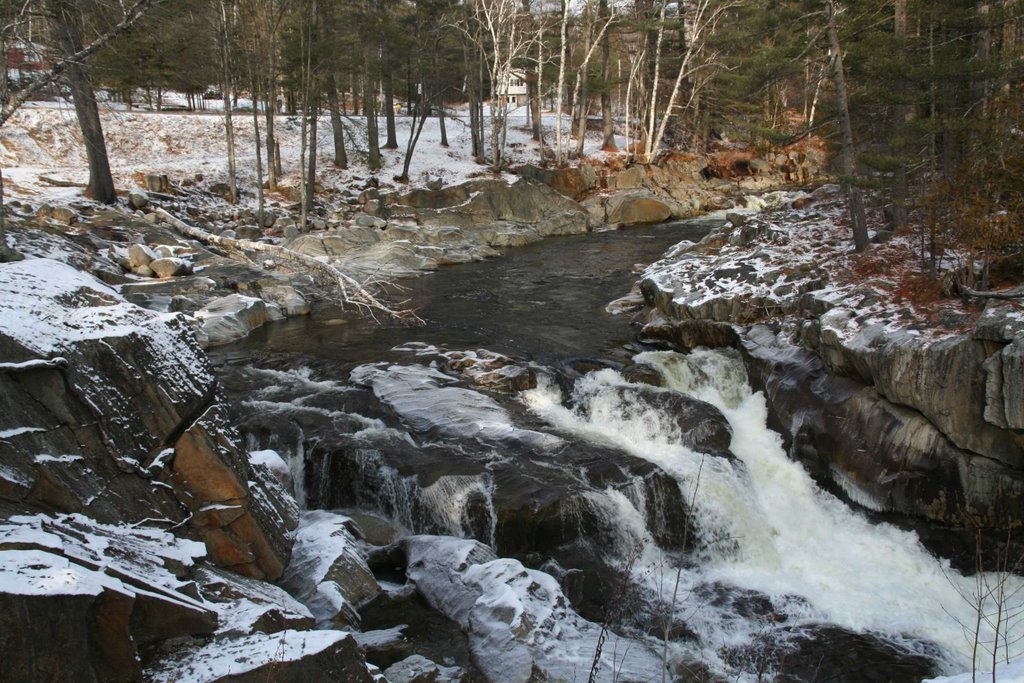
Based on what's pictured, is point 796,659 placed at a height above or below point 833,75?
below

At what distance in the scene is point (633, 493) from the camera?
26.7ft

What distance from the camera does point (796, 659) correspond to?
6.24 meters

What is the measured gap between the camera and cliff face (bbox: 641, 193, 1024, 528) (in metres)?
7.39

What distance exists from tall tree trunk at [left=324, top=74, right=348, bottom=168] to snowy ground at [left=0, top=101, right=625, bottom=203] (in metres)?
0.47

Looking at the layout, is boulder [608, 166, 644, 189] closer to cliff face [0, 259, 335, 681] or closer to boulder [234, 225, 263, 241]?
boulder [234, 225, 263, 241]

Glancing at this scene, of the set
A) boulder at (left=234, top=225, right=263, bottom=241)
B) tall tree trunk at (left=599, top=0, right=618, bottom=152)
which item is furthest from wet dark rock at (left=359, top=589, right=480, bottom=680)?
tall tree trunk at (left=599, top=0, right=618, bottom=152)

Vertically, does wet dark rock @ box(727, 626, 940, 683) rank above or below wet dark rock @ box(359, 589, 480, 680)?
below

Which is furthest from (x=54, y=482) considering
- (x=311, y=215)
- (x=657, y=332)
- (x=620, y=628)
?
(x=311, y=215)

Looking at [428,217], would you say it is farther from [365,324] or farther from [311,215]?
[365,324]

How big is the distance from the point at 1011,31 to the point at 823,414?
8628 millimetres

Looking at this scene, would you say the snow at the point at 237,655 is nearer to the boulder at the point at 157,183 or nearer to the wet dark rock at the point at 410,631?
the wet dark rock at the point at 410,631

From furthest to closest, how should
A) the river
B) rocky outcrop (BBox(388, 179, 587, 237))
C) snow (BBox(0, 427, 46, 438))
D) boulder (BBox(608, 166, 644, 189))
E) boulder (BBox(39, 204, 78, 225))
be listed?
boulder (BBox(608, 166, 644, 189)) → rocky outcrop (BBox(388, 179, 587, 237)) → boulder (BBox(39, 204, 78, 225)) → the river → snow (BBox(0, 427, 46, 438))

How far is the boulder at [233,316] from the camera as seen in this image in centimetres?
1340

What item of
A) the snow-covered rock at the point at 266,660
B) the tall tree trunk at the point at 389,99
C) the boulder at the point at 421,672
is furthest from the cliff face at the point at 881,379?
the tall tree trunk at the point at 389,99
